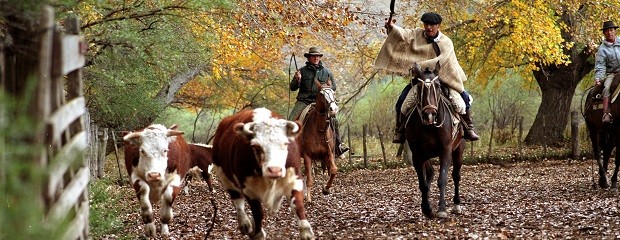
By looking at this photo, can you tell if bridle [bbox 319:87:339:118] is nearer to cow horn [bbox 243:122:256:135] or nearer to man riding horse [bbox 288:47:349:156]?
man riding horse [bbox 288:47:349:156]

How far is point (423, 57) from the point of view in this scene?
12734 millimetres

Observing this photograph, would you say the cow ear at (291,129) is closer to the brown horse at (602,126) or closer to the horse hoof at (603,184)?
the brown horse at (602,126)

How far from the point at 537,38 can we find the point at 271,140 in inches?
776

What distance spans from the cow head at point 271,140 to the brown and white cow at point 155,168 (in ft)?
8.05

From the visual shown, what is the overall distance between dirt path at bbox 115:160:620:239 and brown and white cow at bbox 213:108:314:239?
1452 mm

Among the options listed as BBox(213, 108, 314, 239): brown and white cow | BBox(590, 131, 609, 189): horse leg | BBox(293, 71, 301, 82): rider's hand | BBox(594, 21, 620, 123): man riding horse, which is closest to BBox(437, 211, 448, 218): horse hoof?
BBox(213, 108, 314, 239): brown and white cow

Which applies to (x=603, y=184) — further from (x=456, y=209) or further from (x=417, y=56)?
(x=417, y=56)

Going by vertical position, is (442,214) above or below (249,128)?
below

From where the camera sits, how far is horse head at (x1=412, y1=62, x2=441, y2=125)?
11.6 m

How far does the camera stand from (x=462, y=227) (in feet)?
35.4

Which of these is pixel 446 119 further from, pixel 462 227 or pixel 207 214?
pixel 207 214

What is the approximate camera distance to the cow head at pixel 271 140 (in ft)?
26.9

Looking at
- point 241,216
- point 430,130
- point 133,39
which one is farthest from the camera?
point 133,39

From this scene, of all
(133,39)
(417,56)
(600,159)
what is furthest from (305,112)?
(600,159)
